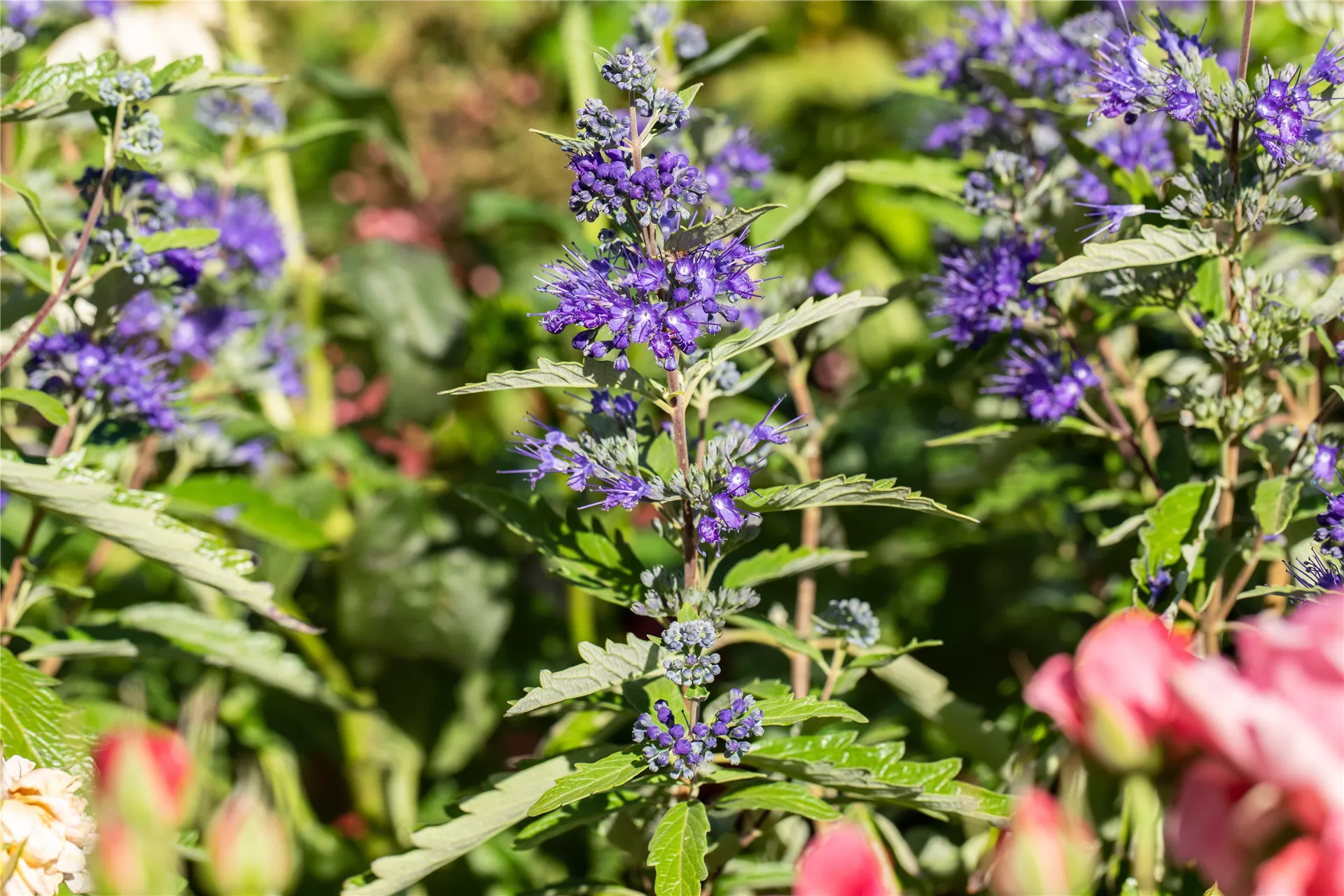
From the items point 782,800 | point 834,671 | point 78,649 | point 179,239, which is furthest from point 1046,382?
point 78,649

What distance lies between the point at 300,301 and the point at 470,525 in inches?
15.7

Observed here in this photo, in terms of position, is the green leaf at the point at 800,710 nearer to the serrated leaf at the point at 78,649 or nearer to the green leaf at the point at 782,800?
the green leaf at the point at 782,800

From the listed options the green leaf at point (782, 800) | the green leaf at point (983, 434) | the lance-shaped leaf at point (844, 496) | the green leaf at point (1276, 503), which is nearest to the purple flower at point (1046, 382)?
the green leaf at point (983, 434)

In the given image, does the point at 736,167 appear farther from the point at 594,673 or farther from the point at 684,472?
the point at 594,673

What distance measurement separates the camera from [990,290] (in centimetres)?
94

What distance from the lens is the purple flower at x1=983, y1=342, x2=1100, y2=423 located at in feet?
3.02

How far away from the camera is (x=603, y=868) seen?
1290 millimetres

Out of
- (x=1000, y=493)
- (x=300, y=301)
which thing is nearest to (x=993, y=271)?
(x=1000, y=493)

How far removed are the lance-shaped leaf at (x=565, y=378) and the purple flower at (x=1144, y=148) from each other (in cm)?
56

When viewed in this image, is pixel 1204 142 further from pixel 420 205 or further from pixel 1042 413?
pixel 420 205

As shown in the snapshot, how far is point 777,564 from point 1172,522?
0.31 meters

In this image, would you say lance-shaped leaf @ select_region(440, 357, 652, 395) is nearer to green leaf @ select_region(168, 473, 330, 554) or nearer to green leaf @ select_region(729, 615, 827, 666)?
green leaf @ select_region(729, 615, 827, 666)

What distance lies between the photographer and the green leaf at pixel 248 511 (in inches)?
43.1

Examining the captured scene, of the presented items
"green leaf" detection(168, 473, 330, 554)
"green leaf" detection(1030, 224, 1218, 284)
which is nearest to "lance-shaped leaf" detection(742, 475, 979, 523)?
"green leaf" detection(1030, 224, 1218, 284)
